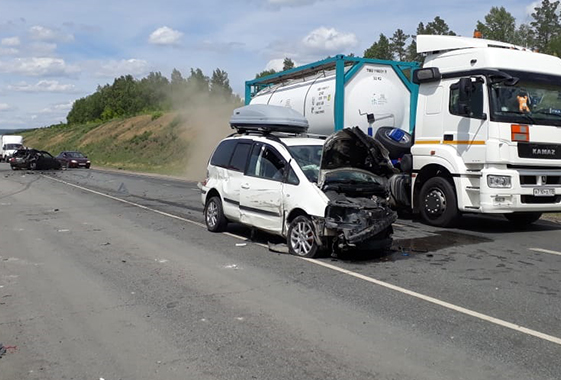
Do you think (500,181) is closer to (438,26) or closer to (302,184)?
(302,184)

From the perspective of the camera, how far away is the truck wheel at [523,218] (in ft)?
38.7

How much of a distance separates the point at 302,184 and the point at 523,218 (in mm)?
6007

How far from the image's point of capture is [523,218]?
11.9 meters

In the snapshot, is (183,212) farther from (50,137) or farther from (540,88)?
(50,137)

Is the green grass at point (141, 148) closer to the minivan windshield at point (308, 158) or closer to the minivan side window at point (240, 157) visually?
the minivan side window at point (240, 157)

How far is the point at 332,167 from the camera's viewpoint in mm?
8492

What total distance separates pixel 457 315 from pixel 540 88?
6485 mm

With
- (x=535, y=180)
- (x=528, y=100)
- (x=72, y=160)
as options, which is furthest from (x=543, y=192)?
(x=72, y=160)

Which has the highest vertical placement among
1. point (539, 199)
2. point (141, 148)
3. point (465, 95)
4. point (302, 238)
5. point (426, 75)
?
point (426, 75)

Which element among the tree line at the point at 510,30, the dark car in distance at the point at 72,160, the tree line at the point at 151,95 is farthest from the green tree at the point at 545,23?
the dark car in distance at the point at 72,160

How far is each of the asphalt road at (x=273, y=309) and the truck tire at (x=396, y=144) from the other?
7.12ft

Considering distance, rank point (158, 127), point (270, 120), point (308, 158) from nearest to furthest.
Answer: point (308, 158)
point (270, 120)
point (158, 127)

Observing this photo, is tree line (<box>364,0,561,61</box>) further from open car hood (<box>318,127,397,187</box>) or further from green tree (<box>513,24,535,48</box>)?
open car hood (<box>318,127,397,187</box>)

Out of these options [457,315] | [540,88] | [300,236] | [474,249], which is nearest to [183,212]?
[300,236]
